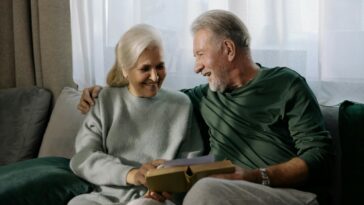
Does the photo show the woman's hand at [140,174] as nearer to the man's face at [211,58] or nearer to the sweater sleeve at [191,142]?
the sweater sleeve at [191,142]

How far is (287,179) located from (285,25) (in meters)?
0.69

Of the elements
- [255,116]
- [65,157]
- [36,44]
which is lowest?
[65,157]

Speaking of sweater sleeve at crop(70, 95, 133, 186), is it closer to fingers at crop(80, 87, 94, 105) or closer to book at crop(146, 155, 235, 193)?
fingers at crop(80, 87, 94, 105)

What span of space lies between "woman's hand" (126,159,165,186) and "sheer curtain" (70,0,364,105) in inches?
26.4

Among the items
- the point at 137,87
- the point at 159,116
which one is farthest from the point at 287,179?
the point at 137,87

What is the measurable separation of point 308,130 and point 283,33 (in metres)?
0.51

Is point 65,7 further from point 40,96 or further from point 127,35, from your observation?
point 127,35

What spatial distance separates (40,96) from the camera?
224cm

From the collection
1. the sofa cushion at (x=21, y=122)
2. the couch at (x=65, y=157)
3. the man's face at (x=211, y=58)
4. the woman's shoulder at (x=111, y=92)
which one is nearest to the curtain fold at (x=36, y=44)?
the sofa cushion at (x=21, y=122)

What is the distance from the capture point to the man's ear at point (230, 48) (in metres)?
1.59

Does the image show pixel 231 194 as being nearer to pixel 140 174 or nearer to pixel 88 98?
pixel 140 174

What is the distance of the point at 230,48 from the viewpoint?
159 centimetres

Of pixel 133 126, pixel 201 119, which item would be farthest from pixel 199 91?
pixel 133 126

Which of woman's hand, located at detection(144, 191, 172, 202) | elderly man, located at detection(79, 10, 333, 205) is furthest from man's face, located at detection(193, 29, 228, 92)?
woman's hand, located at detection(144, 191, 172, 202)
